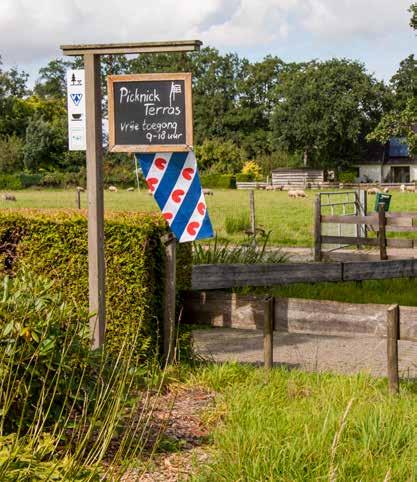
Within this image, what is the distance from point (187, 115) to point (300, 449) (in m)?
3.04

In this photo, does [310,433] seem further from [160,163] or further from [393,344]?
[160,163]

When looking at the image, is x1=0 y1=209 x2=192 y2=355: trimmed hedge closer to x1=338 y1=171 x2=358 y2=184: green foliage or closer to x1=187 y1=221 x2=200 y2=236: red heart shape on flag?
x1=187 y1=221 x2=200 y2=236: red heart shape on flag

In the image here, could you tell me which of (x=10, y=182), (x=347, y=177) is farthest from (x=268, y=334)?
(x=347, y=177)

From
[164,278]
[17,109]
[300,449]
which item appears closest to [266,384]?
[164,278]

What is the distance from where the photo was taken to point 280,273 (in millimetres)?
9539

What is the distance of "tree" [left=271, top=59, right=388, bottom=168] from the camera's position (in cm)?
8900

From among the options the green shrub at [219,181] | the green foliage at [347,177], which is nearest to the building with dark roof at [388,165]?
the green foliage at [347,177]

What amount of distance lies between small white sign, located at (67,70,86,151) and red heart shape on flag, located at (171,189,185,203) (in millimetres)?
954

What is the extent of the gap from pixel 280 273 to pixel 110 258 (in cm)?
319

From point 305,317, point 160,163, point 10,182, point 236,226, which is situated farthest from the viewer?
point 10,182

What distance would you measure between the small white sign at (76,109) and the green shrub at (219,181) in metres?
69.9

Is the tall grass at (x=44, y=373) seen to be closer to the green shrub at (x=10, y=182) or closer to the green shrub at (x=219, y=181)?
the green shrub at (x=10, y=182)

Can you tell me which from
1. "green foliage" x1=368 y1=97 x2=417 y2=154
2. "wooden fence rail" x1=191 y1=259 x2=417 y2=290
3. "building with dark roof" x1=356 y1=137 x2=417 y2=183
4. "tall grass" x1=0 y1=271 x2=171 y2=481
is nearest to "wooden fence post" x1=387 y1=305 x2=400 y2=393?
"tall grass" x1=0 y1=271 x2=171 y2=481

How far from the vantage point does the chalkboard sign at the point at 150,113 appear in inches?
257
